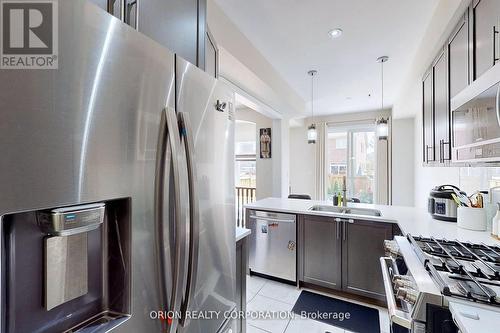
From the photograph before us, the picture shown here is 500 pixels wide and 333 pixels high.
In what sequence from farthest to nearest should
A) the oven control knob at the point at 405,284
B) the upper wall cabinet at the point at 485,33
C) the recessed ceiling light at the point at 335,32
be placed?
the recessed ceiling light at the point at 335,32, the upper wall cabinet at the point at 485,33, the oven control knob at the point at 405,284

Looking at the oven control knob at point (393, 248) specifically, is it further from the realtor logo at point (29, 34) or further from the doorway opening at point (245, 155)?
the doorway opening at point (245, 155)

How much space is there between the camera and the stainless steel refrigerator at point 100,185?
462 mm

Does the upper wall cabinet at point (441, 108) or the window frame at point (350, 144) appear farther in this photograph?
the window frame at point (350, 144)

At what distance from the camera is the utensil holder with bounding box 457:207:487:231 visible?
1.79m

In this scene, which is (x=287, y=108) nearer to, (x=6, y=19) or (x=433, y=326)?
(x=433, y=326)

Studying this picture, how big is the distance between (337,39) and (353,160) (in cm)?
407

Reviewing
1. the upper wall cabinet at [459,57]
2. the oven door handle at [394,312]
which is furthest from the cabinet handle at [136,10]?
the upper wall cabinet at [459,57]

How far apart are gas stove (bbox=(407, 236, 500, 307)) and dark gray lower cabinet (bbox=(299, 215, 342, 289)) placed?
3.51 ft

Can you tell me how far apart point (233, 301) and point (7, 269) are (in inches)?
37.7

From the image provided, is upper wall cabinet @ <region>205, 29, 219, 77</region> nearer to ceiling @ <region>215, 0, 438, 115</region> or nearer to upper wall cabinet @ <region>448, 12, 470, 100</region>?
ceiling @ <region>215, 0, 438, 115</region>

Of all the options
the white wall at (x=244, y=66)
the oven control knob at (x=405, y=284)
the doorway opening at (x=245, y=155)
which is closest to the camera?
the oven control knob at (x=405, y=284)

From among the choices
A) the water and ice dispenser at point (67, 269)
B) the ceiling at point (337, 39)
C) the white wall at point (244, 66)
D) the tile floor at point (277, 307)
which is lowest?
the tile floor at point (277, 307)

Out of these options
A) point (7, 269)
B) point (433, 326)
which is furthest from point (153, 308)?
point (433, 326)

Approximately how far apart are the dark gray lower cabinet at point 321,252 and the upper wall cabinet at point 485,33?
68.8 inches
